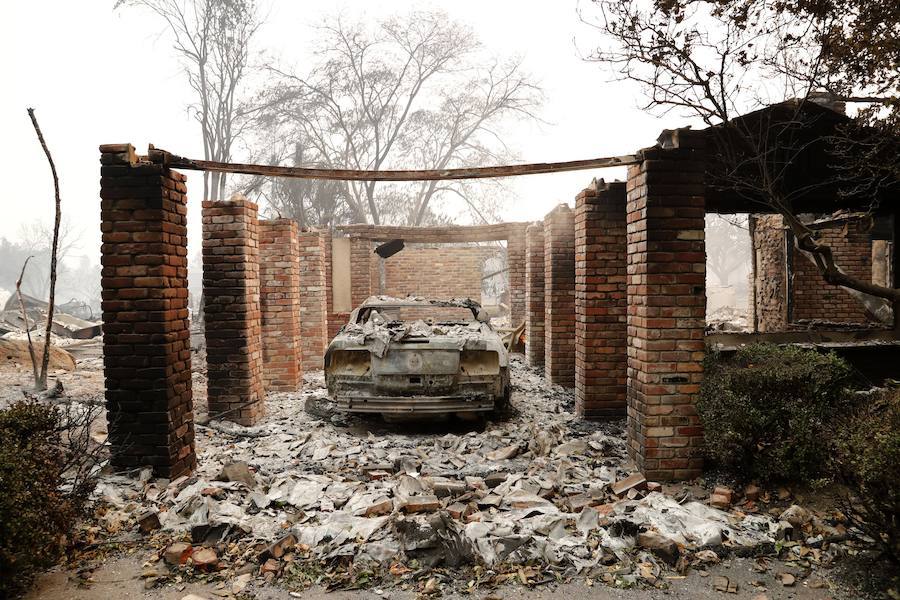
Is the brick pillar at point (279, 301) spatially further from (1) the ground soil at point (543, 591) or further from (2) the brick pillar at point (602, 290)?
(1) the ground soil at point (543, 591)

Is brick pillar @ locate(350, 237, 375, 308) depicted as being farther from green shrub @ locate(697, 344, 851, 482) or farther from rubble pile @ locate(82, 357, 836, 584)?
green shrub @ locate(697, 344, 851, 482)

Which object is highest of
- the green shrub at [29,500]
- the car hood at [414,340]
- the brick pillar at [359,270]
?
the brick pillar at [359,270]

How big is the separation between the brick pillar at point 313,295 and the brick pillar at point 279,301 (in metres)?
1.68

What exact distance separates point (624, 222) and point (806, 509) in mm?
3441

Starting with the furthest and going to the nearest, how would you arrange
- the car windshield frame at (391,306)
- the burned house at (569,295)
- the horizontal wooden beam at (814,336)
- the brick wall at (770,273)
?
the brick wall at (770,273)
the horizontal wooden beam at (814,336)
the car windshield frame at (391,306)
the burned house at (569,295)

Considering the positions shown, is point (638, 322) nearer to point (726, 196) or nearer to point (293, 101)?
point (726, 196)

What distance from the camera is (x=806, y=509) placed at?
3.64 meters

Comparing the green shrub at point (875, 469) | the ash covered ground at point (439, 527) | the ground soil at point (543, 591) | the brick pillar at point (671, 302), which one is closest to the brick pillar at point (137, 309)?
the ash covered ground at point (439, 527)

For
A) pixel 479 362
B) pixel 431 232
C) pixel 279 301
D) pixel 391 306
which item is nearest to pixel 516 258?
pixel 431 232

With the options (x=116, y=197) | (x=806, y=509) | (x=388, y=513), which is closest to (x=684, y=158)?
(x=806, y=509)

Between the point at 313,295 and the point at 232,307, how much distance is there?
12.9 ft

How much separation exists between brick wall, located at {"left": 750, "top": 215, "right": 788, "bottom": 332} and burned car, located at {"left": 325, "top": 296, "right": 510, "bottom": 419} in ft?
28.5

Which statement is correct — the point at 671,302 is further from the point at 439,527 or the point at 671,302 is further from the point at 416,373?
the point at 416,373

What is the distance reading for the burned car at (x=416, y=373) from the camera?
5836 mm
